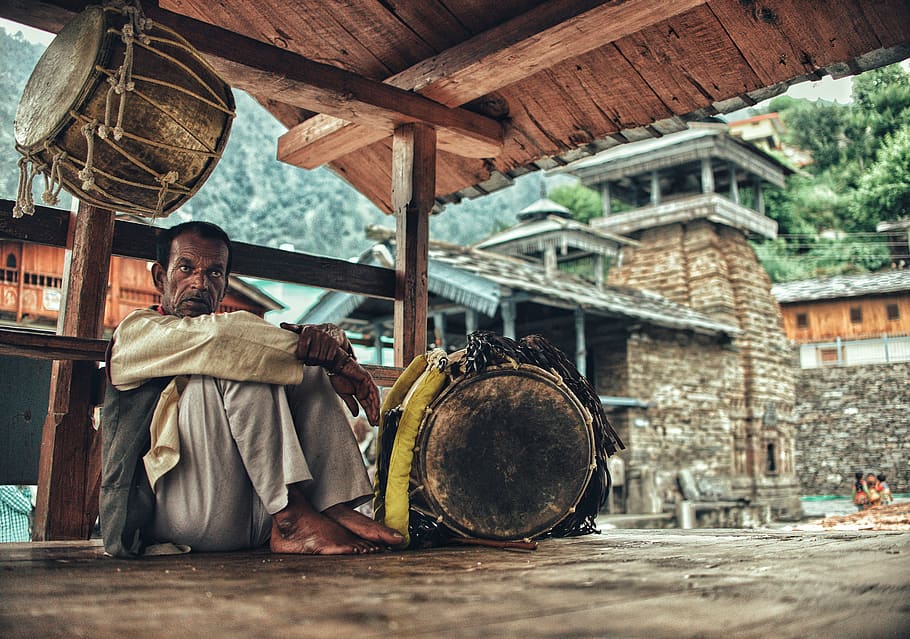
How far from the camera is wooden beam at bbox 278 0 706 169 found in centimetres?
329

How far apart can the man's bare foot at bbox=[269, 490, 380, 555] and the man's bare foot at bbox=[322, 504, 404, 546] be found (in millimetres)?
38

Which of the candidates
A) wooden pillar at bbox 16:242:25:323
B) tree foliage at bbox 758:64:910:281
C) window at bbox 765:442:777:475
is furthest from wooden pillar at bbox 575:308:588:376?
wooden pillar at bbox 16:242:25:323

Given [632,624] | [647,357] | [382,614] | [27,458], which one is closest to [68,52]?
[27,458]

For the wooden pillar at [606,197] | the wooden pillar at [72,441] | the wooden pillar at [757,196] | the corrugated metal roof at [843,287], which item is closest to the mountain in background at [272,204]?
the corrugated metal roof at [843,287]

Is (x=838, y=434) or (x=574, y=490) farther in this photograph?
(x=838, y=434)

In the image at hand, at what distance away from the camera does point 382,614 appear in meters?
1.25

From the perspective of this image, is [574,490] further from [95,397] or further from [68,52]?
[68,52]

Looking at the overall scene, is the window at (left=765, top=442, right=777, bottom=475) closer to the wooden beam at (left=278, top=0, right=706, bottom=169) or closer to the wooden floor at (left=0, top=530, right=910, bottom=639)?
the wooden beam at (left=278, top=0, right=706, bottom=169)

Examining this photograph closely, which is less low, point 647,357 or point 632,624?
point 647,357

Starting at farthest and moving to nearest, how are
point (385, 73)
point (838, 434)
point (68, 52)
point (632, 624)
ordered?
point (838, 434) → point (385, 73) → point (68, 52) → point (632, 624)

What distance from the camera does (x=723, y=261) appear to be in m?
19.8

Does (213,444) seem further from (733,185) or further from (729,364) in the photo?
(733,185)

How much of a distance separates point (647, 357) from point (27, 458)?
13.5 meters

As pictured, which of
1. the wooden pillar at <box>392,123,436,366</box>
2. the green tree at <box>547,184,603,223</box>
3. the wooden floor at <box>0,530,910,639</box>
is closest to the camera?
the wooden floor at <box>0,530,910,639</box>
